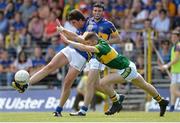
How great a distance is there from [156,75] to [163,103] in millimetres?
9625

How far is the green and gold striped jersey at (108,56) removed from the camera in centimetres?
1753

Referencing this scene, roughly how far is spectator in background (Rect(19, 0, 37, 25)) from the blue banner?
4.09 m

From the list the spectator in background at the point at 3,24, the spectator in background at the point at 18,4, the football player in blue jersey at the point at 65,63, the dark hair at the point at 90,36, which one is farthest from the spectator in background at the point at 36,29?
the dark hair at the point at 90,36

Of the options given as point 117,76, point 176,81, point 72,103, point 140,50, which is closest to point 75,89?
point 72,103

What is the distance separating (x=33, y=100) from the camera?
91.8 feet

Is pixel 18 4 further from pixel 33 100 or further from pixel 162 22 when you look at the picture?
pixel 162 22

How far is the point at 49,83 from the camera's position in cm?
2861

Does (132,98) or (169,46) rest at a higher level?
(169,46)

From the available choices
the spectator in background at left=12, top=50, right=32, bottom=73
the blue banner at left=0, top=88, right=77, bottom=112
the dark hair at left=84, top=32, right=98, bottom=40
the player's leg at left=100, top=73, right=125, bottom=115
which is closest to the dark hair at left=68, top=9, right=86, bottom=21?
the dark hair at left=84, top=32, right=98, bottom=40

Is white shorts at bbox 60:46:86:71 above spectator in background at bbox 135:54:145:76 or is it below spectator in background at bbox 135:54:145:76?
below

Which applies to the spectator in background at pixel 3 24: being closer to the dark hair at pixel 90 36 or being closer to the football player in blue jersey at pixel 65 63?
the football player in blue jersey at pixel 65 63

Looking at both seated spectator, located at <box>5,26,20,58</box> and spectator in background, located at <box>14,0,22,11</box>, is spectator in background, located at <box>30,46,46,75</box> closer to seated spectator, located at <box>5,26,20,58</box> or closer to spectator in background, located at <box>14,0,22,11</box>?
seated spectator, located at <box>5,26,20,58</box>

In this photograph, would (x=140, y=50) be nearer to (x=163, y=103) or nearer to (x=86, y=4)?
(x=86, y=4)

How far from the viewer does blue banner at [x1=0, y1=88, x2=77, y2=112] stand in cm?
2773
